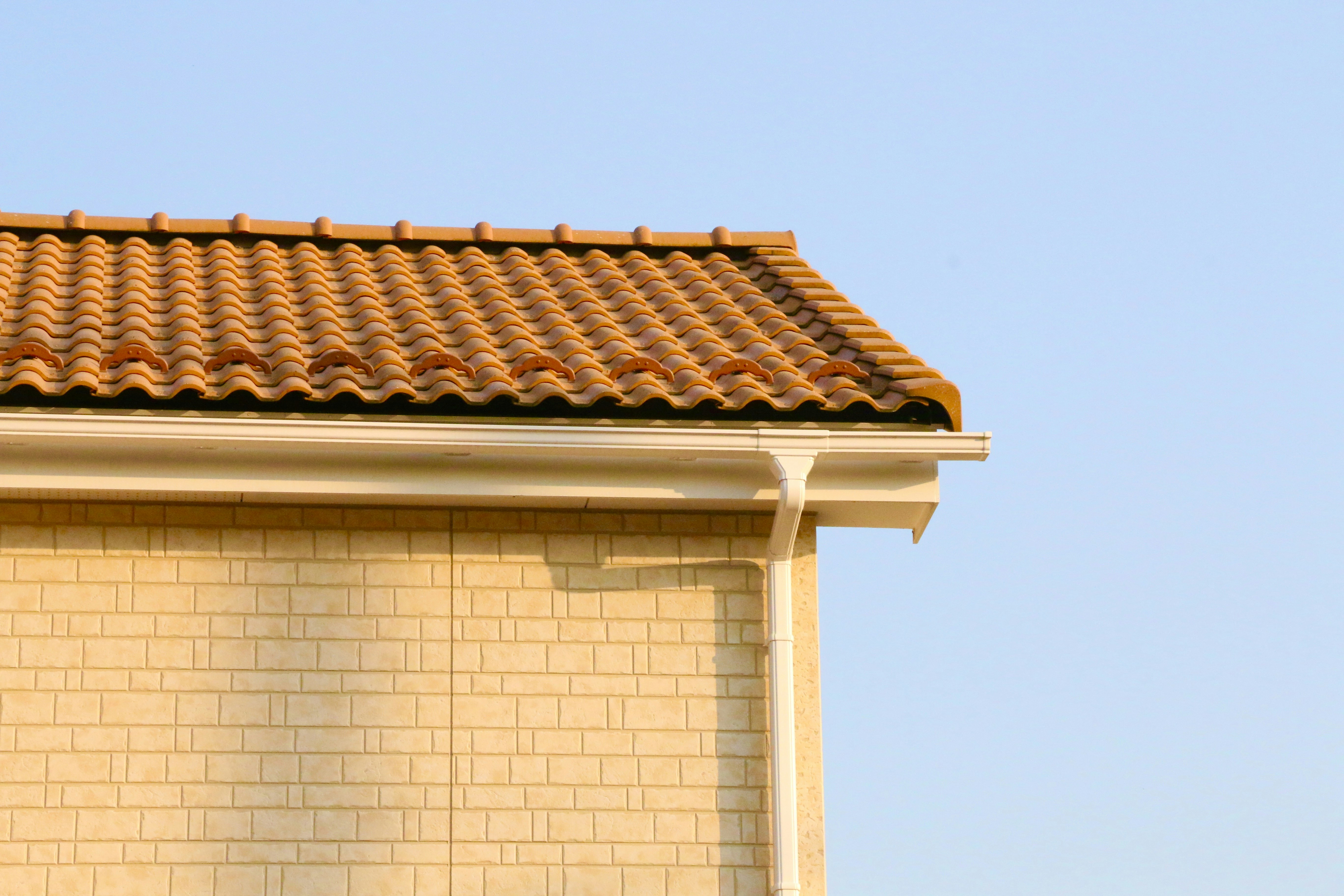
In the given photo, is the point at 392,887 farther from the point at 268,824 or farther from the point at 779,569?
the point at 779,569

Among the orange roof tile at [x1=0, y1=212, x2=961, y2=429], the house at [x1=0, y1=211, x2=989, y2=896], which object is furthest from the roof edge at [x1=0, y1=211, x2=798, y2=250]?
the house at [x1=0, y1=211, x2=989, y2=896]

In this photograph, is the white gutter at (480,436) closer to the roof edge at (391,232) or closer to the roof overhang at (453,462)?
the roof overhang at (453,462)

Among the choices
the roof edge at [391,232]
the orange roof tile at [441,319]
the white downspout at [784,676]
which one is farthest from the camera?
the roof edge at [391,232]

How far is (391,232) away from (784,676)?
152 inches

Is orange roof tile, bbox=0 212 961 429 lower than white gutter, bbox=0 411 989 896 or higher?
higher

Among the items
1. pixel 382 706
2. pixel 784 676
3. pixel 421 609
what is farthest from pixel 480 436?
pixel 784 676

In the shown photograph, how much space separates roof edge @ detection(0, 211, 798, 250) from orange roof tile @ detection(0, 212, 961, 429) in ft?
0.04

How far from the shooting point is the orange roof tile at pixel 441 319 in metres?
6.92

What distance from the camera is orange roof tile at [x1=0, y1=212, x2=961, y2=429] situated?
6.92 metres

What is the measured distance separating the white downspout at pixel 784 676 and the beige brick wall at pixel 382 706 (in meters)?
0.12

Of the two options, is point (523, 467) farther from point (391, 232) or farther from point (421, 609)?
point (391, 232)

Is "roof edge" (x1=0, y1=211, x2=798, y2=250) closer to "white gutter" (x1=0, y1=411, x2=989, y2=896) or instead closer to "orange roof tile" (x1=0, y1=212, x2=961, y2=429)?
"orange roof tile" (x1=0, y1=212, x2=961, y2=429)

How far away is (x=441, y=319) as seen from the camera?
8.05 meters

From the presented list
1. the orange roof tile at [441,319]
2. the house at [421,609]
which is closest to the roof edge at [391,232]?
the orange roof tile at [441,319]
